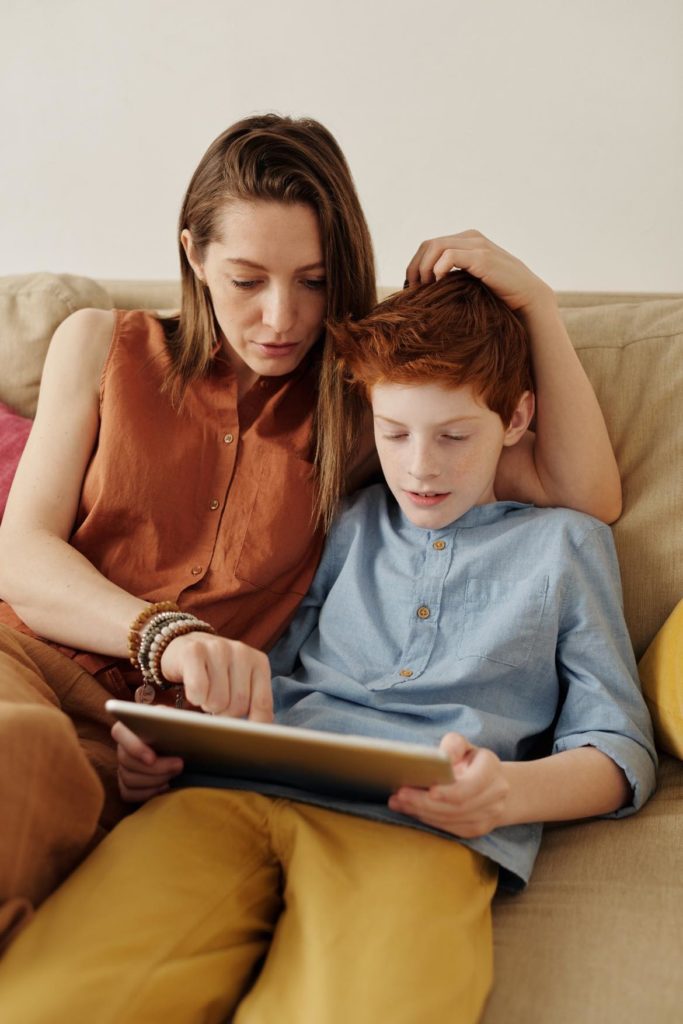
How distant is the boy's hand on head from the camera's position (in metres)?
1.06

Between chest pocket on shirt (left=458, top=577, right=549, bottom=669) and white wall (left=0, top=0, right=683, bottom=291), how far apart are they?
960 mm

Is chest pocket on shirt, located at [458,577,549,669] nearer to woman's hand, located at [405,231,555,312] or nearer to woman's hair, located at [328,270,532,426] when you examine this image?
woman's hair, located at [328,270,532,426]

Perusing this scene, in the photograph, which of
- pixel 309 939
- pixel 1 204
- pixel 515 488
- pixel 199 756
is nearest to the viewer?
pixel 309 939

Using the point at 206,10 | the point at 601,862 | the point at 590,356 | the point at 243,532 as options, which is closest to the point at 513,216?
the point at 590,356

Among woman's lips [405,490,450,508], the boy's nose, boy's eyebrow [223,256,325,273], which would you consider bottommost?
woman's lips [405,490,450,508]

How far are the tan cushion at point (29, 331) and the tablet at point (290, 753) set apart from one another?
0.84 metres

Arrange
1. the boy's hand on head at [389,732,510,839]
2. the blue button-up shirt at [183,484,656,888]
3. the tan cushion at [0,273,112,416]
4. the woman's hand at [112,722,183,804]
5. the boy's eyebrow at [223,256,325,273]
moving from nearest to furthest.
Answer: the boy's hand on head at [389,732,510,839]
the woman's hand at [112,722,183,804]
the blue button-up shirt at [183,484,656,888]
the boy's eyebrow at [223,256,325,273]
the tan cushion at [0,273,112,416]

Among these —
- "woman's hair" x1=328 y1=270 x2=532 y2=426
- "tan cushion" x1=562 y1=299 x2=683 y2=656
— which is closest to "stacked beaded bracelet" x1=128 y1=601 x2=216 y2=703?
"woman's hair" x1=328 y1=270 x2=532 y2=426

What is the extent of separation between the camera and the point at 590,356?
5.26 feet

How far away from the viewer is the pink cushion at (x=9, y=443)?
1.63 meters

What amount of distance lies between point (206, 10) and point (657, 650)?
157 cm

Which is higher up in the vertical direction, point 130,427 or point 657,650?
point 130,427

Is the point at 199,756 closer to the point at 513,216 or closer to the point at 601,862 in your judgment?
the point at 601,862

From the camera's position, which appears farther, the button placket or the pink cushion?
the pink cushion
